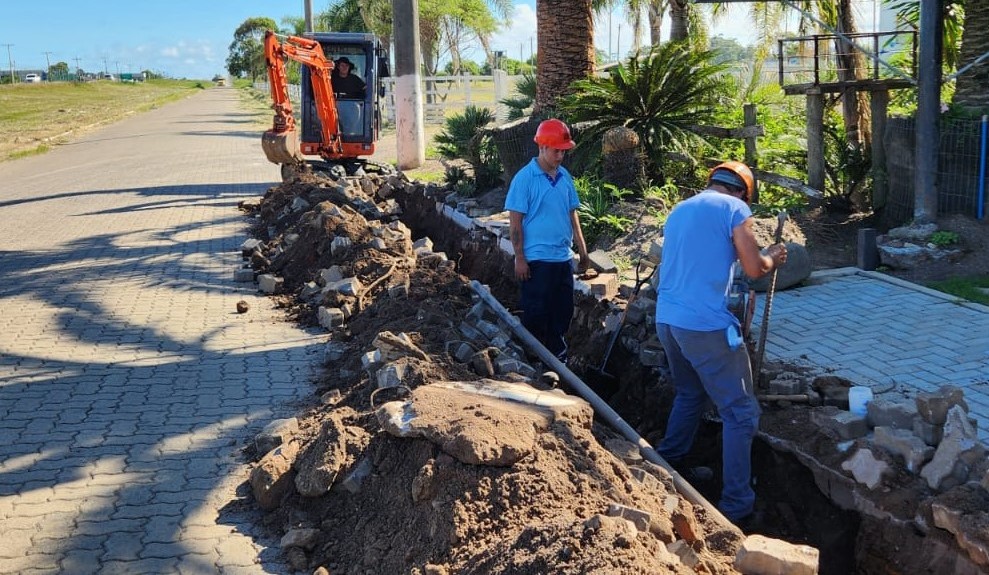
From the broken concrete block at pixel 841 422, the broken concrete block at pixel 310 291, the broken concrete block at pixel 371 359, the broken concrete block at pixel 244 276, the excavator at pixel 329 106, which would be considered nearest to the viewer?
the broken concrete block at pixel 841 422

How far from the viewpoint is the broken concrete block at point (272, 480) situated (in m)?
4.95

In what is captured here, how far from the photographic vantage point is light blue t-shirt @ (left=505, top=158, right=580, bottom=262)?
672 centimetres

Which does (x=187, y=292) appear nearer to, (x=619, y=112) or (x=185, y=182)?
(x=619, y=112)

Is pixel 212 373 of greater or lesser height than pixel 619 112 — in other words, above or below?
below

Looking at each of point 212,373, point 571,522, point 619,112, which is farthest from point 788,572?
point 619,112

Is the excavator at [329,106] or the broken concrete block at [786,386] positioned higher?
the excavator at [329,106]

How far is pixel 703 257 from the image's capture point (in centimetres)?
490

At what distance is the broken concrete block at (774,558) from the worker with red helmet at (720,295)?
119cm

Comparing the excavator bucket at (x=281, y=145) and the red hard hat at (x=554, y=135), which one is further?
the excavator bucket at (x=281, y=145)

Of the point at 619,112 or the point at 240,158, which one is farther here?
the point at 240,158

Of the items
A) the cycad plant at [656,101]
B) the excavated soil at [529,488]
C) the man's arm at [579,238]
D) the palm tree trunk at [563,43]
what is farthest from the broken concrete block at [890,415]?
the palm tree trunk at [563,43]

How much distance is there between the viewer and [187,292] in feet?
32.8

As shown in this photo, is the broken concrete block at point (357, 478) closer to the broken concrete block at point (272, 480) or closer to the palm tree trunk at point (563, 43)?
the broken concrete block at point (272, 480)

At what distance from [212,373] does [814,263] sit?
659 centimetres
